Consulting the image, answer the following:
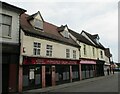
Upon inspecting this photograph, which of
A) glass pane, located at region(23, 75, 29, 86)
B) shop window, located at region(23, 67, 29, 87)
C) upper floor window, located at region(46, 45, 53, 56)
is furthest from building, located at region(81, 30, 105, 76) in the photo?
glass pane, located at region(23, 75, 29, 86)

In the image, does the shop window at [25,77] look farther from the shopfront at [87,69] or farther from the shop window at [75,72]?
the shopfront at [87,69]

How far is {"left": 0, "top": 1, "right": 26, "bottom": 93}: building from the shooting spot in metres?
15.5

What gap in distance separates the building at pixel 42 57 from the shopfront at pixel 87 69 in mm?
2572

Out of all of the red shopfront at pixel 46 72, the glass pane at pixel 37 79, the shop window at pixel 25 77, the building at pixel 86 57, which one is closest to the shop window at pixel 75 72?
the red shopfront at pixel 46 72

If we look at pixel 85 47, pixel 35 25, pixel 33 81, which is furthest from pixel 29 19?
pixel 85 47

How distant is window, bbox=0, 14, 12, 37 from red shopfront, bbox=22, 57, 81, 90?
289 centimetres

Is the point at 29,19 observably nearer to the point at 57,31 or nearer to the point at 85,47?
the point at 57,31

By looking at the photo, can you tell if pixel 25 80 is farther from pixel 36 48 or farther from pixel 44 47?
pixel 44 47

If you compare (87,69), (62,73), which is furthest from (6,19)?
(87,69)

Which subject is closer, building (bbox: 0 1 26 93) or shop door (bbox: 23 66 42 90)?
building (bbox: 0 1 26 93)

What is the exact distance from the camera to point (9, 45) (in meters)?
15.8

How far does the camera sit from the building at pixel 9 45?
15523mm

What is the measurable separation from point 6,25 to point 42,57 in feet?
17.4

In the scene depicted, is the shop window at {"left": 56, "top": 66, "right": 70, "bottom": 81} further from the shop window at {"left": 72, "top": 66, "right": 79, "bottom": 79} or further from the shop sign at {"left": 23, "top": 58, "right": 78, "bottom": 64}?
the shop window at {"left": 72, "top": 66, "right": 79, "bottom": 79}
